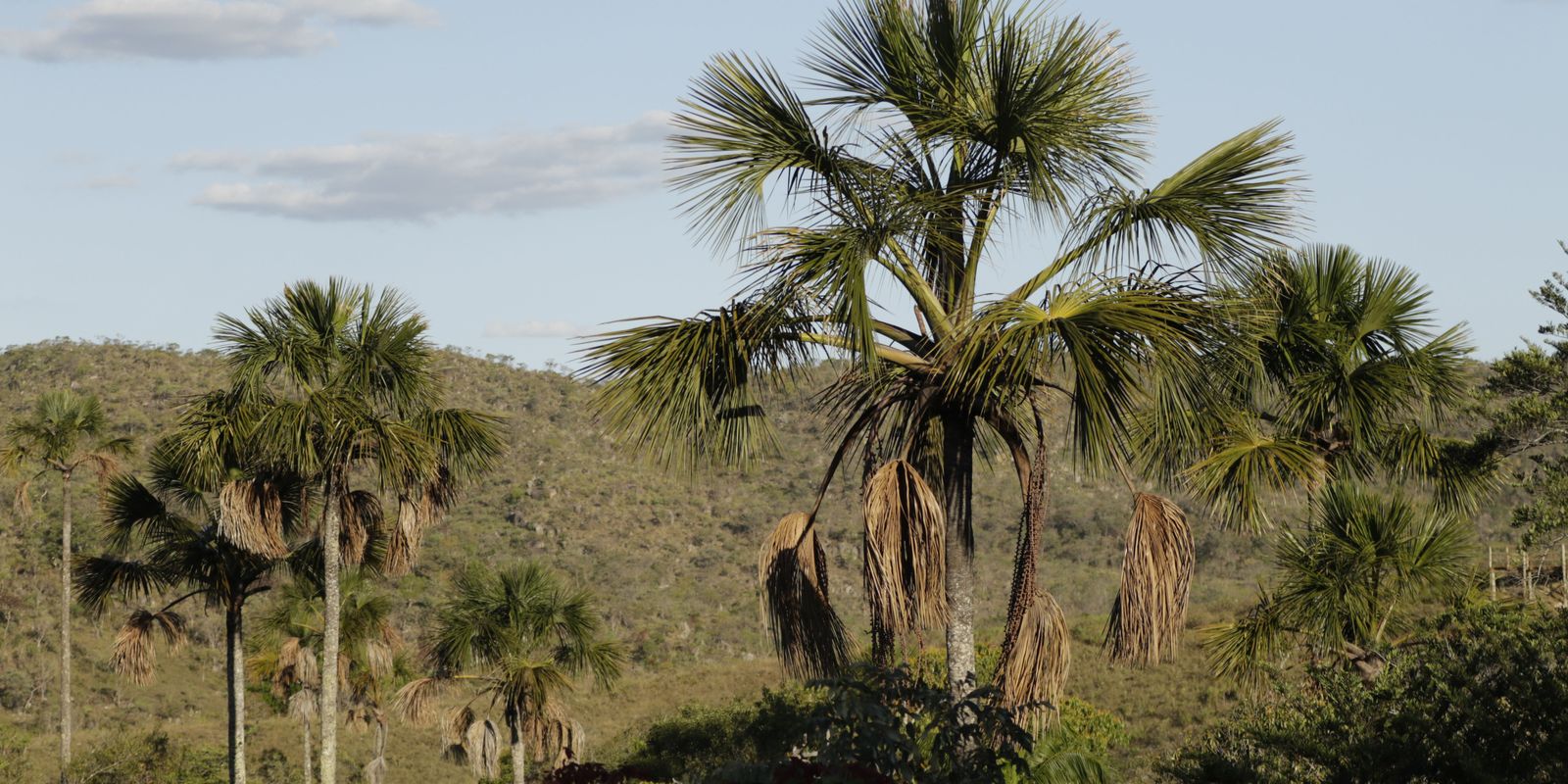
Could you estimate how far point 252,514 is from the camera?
19.8 meters

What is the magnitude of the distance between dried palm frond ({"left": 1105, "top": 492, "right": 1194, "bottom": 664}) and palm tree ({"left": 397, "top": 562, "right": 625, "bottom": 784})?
1516 centimetres

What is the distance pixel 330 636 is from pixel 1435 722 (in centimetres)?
1457

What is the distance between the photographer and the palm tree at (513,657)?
847 inches

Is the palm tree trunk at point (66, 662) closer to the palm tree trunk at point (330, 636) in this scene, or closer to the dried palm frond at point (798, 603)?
the palm tree trunk at point (330, 636)

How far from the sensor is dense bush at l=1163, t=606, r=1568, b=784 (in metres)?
9.66

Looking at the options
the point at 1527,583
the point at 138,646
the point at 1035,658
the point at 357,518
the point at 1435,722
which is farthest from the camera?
the point at 138,646

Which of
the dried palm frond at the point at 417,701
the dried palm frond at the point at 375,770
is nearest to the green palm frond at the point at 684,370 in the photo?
the dried palm frond at the point at 417,701

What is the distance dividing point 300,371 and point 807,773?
14.5m

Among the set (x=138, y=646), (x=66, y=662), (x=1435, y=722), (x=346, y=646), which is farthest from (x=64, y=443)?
(x=1435, y=722)

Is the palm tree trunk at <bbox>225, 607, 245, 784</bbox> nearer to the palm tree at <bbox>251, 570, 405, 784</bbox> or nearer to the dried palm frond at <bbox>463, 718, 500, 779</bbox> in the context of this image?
the palm tree at <bbox>251, 570, 405, 784</bbox>

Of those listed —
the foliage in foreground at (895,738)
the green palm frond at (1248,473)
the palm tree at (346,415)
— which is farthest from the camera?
the palm tree at (346,415)

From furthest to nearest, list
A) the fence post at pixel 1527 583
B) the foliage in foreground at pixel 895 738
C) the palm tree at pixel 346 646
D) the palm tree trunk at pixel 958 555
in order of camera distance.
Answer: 1. the palm tree at pixel 346 646
2. the fence post at pixel 1527 583
3. the palm tree trunk at pixel 958 555
4. the foliage in foreground at pixel 895 738

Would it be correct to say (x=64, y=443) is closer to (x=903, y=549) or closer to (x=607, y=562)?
(x=903, y=549)

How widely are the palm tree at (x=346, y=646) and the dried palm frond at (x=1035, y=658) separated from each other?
1827 centimetres
